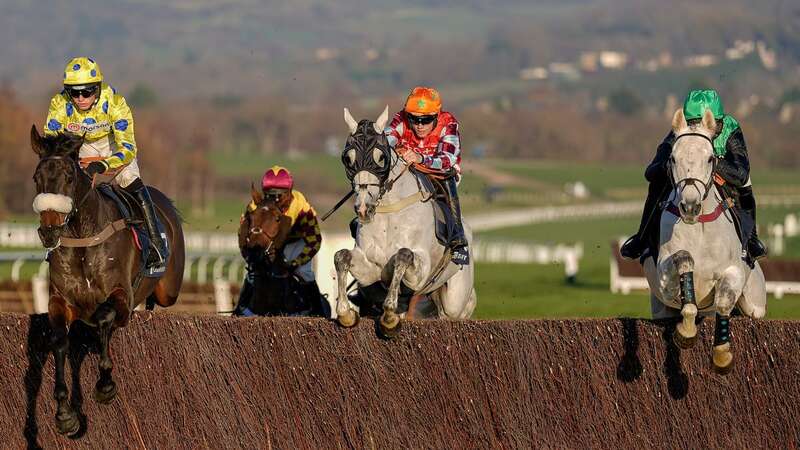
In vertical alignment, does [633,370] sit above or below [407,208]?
below

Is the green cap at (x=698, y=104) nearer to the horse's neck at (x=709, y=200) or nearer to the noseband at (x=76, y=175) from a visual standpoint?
the horse's neck at (x=709, y=200)

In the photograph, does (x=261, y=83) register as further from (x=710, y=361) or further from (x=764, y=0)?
(x=710, y=361)

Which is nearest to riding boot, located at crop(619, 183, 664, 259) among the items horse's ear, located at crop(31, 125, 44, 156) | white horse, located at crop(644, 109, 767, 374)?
white horse, located at crop(644, 109, 767, 374)

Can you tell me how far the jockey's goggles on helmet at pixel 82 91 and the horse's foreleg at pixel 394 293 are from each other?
2.25 meters

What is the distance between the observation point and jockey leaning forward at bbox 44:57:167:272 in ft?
34.5

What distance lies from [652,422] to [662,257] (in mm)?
1072

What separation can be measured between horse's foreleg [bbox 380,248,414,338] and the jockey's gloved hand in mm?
1943

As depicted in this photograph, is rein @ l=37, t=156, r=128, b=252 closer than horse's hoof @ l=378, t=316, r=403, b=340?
No

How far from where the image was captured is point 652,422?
9.16 meters

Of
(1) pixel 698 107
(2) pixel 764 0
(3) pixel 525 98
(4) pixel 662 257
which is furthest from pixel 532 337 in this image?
(3) pixel 525 98

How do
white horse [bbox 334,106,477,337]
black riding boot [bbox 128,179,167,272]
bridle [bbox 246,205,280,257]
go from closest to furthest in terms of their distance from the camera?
white horse [bbox 334,106,477,337], black riding boot [bbox 128,179,167,272], bridle [bbox 246,205,280,257]

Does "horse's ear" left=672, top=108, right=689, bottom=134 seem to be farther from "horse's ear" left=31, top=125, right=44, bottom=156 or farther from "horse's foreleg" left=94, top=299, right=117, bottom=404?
"horse's ear" left=31, top=125, right=44, bottom=156

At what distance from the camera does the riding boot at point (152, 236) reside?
35.8ft

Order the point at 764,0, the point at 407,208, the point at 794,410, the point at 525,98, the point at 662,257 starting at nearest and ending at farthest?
the point at 794,410 → the point at 662,257 → the point at 407,208 → the point at 764,0 → the point at 525,98
